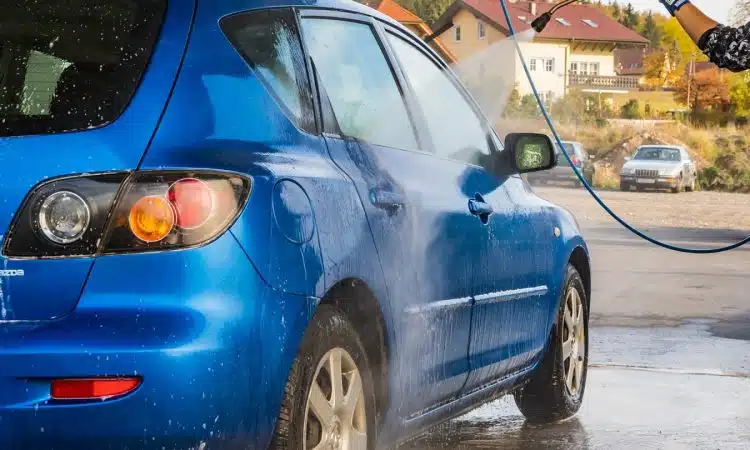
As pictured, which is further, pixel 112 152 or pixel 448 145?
pixel 448 145

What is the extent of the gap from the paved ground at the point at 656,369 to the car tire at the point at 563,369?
0.29 ft

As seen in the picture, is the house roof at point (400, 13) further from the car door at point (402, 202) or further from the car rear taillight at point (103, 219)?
the car rear taillight at point (103, 219)

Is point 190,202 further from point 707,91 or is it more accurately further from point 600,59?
point 600,59

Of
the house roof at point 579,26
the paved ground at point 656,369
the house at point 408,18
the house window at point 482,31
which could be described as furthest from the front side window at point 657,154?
the house roof at point 579,26

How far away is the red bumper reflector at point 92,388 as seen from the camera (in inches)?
140

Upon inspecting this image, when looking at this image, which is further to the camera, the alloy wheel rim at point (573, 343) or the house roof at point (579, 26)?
the house roof at point (579, 26)

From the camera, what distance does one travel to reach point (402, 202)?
4.82m

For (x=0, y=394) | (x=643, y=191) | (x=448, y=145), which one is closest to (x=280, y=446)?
(x=0, y=394)

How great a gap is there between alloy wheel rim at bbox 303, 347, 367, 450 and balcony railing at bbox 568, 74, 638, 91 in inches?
4619

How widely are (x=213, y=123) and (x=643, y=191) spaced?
50525mm

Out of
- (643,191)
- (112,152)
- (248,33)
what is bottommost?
(643,191)

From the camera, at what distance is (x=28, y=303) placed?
3607 millimetres

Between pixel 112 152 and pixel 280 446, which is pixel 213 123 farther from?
pixel 280 446

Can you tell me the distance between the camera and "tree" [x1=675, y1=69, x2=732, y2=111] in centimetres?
10903
